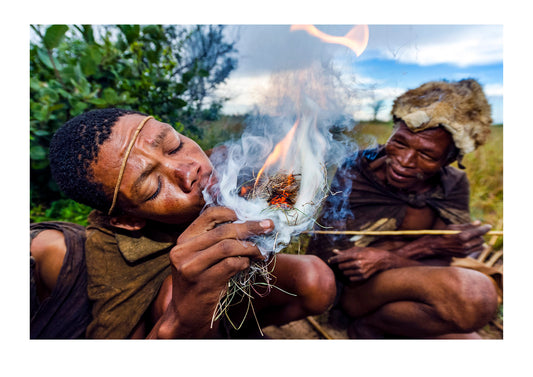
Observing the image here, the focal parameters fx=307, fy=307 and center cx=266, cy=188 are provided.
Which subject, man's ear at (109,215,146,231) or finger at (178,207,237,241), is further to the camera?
man's ear at (109,215,146,231)

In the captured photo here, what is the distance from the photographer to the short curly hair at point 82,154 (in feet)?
4.51

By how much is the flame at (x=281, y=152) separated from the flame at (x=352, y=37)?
563 millimetres

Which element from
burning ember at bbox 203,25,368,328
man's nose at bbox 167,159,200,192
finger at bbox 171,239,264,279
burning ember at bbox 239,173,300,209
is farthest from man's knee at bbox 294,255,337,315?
man's nose at bbox 167,159,200,192

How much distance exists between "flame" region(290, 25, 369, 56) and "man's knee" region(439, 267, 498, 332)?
59.0 inches

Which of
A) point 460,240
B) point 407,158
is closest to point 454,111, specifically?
point 407,158

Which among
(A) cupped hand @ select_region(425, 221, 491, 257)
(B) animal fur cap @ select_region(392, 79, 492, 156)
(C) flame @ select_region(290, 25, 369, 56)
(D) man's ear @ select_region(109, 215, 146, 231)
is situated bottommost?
(A) cupped hand @ select_region(425, 221, 491, 257)

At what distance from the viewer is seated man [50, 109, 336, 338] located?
Answer: 1.26 meters

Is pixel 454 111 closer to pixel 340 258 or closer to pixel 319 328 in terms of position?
pixel 340 258

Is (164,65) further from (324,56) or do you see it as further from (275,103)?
(324,56)

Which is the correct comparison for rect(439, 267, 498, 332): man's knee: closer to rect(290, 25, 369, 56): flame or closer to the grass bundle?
the grass bundle

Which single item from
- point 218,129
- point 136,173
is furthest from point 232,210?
point 218,129

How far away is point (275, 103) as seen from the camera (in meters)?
1.96

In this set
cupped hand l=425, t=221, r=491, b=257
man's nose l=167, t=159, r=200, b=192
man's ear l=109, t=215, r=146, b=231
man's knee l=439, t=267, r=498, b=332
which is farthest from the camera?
cupped hand l=425, t=221, r=491, b=257

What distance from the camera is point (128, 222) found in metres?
1.60
